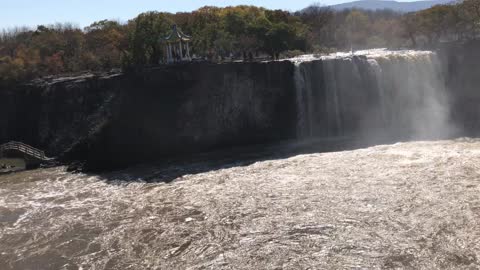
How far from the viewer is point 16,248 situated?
20.2 meters

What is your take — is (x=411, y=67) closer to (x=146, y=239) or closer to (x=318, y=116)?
(x=318, y=116)

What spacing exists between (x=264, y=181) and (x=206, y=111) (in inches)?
499

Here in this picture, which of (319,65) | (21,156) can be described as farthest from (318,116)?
(21,156)

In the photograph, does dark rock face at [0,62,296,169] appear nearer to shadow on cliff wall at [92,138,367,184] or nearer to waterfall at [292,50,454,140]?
shadow on cliff wall at [92,138,367,184]

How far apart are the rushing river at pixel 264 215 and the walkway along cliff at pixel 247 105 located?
19.2 feet

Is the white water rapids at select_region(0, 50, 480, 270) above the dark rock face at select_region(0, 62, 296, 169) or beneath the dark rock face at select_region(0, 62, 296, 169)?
beneath

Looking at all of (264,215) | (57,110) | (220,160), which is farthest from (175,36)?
(264,215)

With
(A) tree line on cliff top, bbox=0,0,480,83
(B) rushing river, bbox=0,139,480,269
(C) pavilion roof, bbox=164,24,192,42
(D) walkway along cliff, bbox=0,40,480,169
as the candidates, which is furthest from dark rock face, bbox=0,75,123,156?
(B) rushing river, bbox=0,139,480,269

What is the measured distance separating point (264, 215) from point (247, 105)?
59.2 ft

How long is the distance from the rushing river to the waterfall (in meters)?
8.16

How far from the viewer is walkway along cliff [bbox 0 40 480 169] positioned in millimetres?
36625

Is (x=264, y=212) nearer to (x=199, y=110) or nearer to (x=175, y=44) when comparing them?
(x=199, y=110)

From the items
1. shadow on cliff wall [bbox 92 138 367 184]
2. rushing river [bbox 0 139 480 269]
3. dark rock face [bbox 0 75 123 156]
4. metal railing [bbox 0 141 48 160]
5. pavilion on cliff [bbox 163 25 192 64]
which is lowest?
rushing river [bbox 0 139 480 269]

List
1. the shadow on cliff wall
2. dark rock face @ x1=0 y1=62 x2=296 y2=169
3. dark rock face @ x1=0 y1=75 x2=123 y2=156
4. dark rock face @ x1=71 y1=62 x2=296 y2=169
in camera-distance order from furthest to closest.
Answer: dark rock face @ x1=0 y1=75 x2=123 y2=156
dark rock face @ x1=71 y1=62 x2=296 y2=169
dark rock face @ x1=0 y1=62 x2=296 y2=169
the shadow on cliff wall
